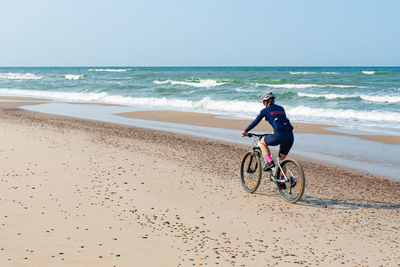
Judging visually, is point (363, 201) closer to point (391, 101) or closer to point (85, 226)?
point (85, 226)

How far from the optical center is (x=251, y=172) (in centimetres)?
740

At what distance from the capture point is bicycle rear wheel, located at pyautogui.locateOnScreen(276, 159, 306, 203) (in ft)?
21.5

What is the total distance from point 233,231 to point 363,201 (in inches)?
108

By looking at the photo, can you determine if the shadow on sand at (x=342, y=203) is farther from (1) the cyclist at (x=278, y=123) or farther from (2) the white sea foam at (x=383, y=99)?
(2) the white sea foam at (x=383, y=99)

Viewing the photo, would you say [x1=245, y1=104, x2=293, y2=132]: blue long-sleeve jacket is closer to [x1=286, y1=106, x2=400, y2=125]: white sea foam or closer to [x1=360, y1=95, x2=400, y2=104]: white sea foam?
[x1=286, y1=106, x2=400, y2=125]: white sea foam

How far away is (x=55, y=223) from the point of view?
5.30m

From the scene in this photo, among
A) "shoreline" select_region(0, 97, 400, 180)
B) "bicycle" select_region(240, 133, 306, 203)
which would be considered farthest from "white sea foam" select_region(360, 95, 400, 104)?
"bicycle" select_region(240, 133, 306, 203)

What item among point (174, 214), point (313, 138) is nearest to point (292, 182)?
point (174, 214)

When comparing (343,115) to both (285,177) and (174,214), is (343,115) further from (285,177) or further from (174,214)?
(174,214)

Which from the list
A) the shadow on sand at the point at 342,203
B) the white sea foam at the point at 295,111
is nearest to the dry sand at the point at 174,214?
the shadow on sand at the point at 342,203

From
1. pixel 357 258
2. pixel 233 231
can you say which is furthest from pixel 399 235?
pixel 233 231

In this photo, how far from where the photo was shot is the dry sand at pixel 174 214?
4.62m

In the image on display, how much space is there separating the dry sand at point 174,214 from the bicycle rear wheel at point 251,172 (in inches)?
6.2

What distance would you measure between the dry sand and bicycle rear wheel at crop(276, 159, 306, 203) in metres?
0.14
